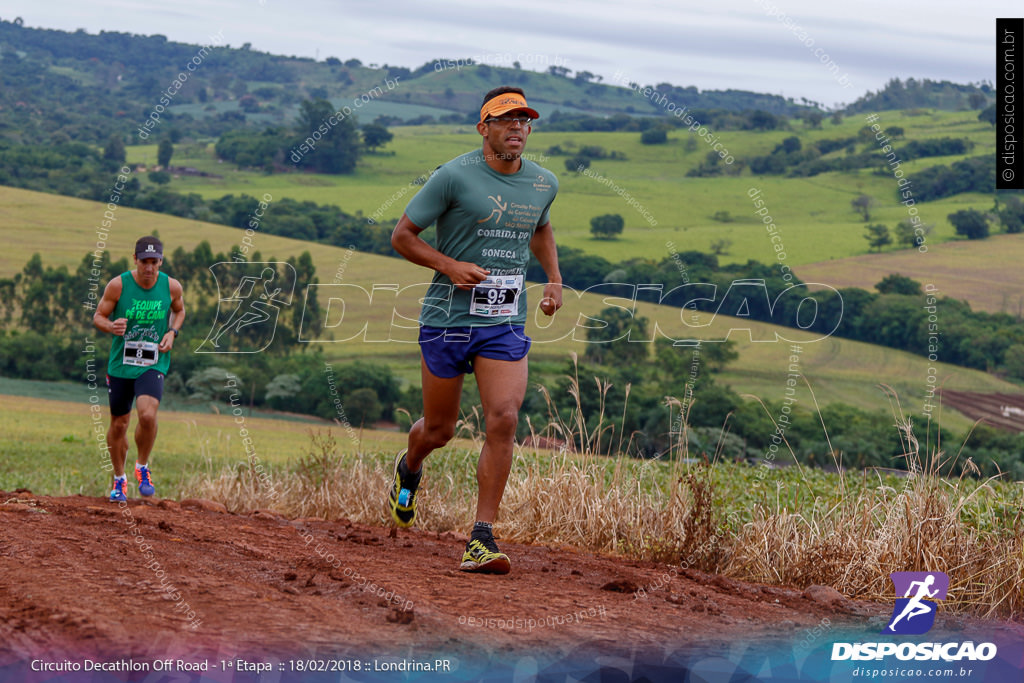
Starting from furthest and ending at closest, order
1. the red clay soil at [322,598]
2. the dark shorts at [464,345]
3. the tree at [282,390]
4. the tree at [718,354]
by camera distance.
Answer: the tree at [718,354], the tree at [282,390], the dark shorts at [464,345], the red clay soil at [322,598]

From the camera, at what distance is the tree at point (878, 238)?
1848 inches

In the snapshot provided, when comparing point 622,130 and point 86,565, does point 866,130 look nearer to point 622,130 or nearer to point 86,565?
point 622,130

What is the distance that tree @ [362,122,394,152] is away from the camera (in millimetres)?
45756

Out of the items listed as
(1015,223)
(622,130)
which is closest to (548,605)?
(1015,223)

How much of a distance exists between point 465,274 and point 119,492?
3728 millimetres

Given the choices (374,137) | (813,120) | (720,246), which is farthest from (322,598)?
(813,120)

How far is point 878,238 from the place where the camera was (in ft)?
154

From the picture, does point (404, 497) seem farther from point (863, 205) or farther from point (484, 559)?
point (863, 205)

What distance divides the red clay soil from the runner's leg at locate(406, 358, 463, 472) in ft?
1.92

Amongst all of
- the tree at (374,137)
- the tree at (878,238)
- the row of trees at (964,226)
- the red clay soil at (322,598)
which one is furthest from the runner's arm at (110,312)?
the tree at (878,238)

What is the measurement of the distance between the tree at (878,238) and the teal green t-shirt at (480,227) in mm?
44030

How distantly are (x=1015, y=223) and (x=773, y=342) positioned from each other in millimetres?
13260

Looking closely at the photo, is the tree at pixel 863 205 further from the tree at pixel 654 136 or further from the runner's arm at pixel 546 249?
the runner's arm at pixel 546 249

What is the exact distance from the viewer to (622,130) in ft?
187
